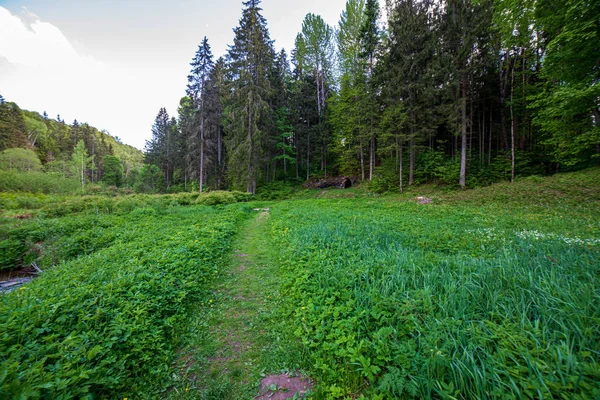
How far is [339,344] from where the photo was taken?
2.46 meters

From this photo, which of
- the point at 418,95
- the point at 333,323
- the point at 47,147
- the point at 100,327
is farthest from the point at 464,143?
the point at 47,147

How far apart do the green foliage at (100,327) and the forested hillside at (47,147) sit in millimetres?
38648

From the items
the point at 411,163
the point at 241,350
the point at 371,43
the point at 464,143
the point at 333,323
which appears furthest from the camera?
the point at 371,43

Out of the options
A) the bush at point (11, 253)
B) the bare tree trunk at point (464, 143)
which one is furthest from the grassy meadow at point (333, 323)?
the bare tree trunk at point (464, 143)

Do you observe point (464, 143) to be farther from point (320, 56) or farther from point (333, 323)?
point (320, 56)

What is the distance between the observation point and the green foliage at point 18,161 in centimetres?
2684

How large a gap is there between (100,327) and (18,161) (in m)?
44.5

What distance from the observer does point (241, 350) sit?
2879 mm

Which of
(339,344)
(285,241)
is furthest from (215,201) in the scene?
(339,344)

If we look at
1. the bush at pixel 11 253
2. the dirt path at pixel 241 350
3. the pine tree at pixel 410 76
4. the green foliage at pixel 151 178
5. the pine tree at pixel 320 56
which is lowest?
the dirt path at pixel 241 350

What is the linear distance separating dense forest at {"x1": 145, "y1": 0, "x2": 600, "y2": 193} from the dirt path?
570 inches

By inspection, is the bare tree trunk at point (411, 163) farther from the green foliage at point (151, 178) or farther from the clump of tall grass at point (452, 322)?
the green foliage at point (151, 178)

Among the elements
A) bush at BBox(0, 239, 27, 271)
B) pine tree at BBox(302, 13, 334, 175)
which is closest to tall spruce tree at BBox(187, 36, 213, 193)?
pine tree at BBox(302, 13, 334, 175)

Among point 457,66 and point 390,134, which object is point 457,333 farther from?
point 457,66
